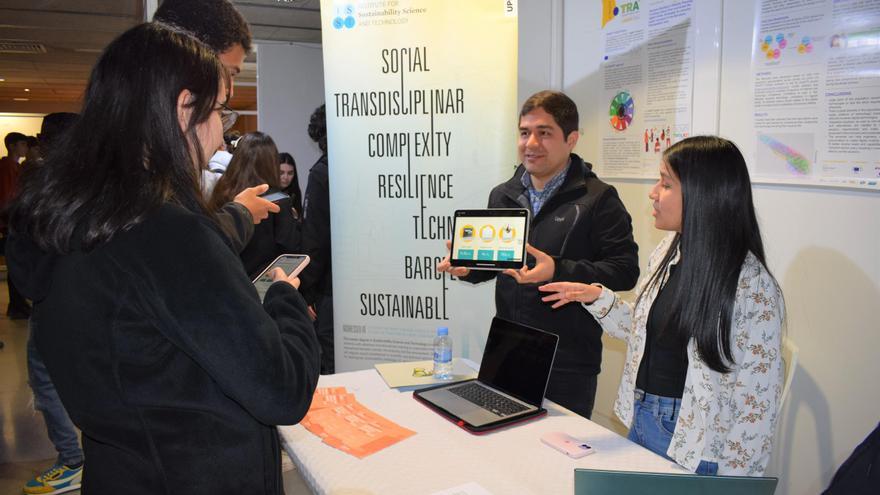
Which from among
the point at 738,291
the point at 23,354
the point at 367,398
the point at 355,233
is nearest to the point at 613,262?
the point at 738,291

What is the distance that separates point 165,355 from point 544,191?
174 centimetres

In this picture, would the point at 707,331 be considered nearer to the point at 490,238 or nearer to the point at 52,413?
the point at 490,238

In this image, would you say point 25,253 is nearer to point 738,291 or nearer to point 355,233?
point 738,291

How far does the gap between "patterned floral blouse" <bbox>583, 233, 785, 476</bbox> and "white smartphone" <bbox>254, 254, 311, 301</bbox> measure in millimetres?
970

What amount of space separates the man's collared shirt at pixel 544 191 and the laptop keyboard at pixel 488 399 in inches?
31.5

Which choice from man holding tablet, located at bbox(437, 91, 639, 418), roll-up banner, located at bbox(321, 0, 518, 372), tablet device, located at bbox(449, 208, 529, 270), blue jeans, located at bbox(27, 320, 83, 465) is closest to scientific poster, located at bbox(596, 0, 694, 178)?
roll-up banner, located at bbox(321, 0, 518, 372)

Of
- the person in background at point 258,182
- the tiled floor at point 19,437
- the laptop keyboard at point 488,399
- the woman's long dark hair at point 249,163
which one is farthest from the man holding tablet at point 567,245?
the woman's long dark hair at point 249,163

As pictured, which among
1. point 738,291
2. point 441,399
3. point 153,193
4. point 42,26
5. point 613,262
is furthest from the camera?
point 42,26

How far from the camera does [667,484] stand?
1003 mm

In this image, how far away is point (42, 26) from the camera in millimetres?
7328

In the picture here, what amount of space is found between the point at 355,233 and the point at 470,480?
81.1 inches

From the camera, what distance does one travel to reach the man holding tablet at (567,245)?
7.42ft

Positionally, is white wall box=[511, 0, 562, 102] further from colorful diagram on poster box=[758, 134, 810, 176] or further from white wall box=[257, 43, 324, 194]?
white wall box=[257, 43, 324, 194]

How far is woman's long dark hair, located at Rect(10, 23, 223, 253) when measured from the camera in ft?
3.11
